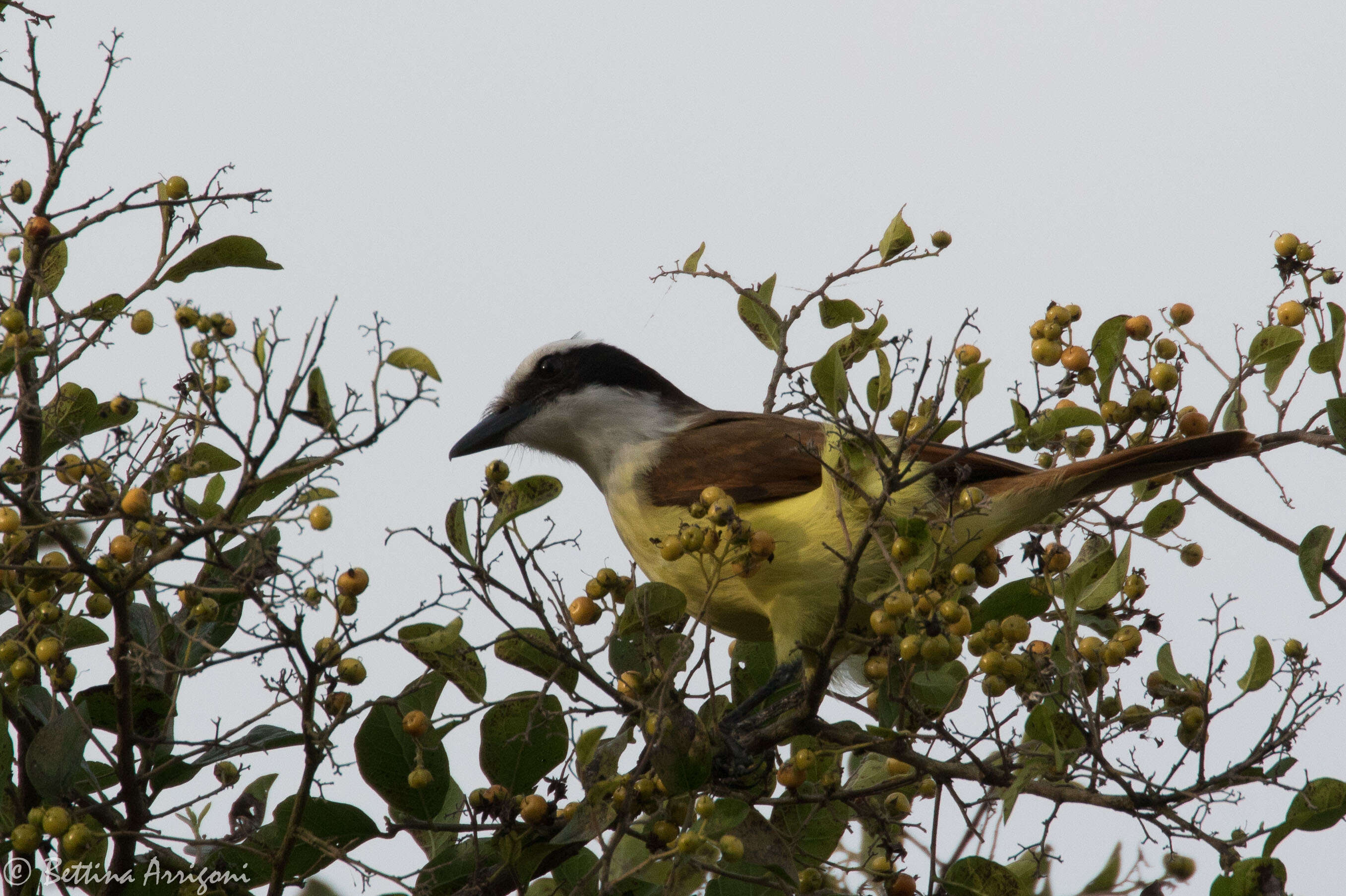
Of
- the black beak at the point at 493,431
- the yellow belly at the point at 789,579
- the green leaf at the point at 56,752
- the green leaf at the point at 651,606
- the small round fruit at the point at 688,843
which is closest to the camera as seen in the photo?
the small round fruit at the point at 688,843

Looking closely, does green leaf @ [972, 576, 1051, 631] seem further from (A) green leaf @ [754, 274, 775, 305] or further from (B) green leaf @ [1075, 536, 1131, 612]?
(A) green leaf @ [754, 274, 775, 305]

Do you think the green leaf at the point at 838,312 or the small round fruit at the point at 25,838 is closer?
the small round fruit at the point at 25,838

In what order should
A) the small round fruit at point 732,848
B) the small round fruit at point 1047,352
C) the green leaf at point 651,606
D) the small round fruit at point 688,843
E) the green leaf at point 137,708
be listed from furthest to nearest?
the small round fruit at point 1047,352 < the green leaf at point 137,708 < the green leaf at point 651,606 < the small round fruit at point 732,848 < the small round fruit at point 688,843

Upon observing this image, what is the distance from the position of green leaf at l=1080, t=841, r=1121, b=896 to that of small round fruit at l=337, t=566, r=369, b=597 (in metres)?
1.52

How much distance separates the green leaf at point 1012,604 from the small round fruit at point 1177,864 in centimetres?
58

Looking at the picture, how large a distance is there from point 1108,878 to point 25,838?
2007mm

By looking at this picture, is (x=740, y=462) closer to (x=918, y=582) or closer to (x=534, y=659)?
(x=534, y=659)

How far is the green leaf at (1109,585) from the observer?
8.46ft

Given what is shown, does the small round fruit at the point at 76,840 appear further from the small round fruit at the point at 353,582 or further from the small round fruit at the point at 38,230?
the small round fruit at the point at 38,230

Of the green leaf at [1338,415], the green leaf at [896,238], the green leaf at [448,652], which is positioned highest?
the green leaf at [896,238]

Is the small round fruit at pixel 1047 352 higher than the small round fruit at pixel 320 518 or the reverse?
higher

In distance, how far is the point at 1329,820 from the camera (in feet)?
7.29

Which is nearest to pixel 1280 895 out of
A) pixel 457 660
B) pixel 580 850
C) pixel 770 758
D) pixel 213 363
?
pixel 770 758

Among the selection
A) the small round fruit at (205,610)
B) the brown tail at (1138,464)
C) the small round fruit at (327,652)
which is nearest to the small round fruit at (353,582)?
the small round fruit at (327,652)
